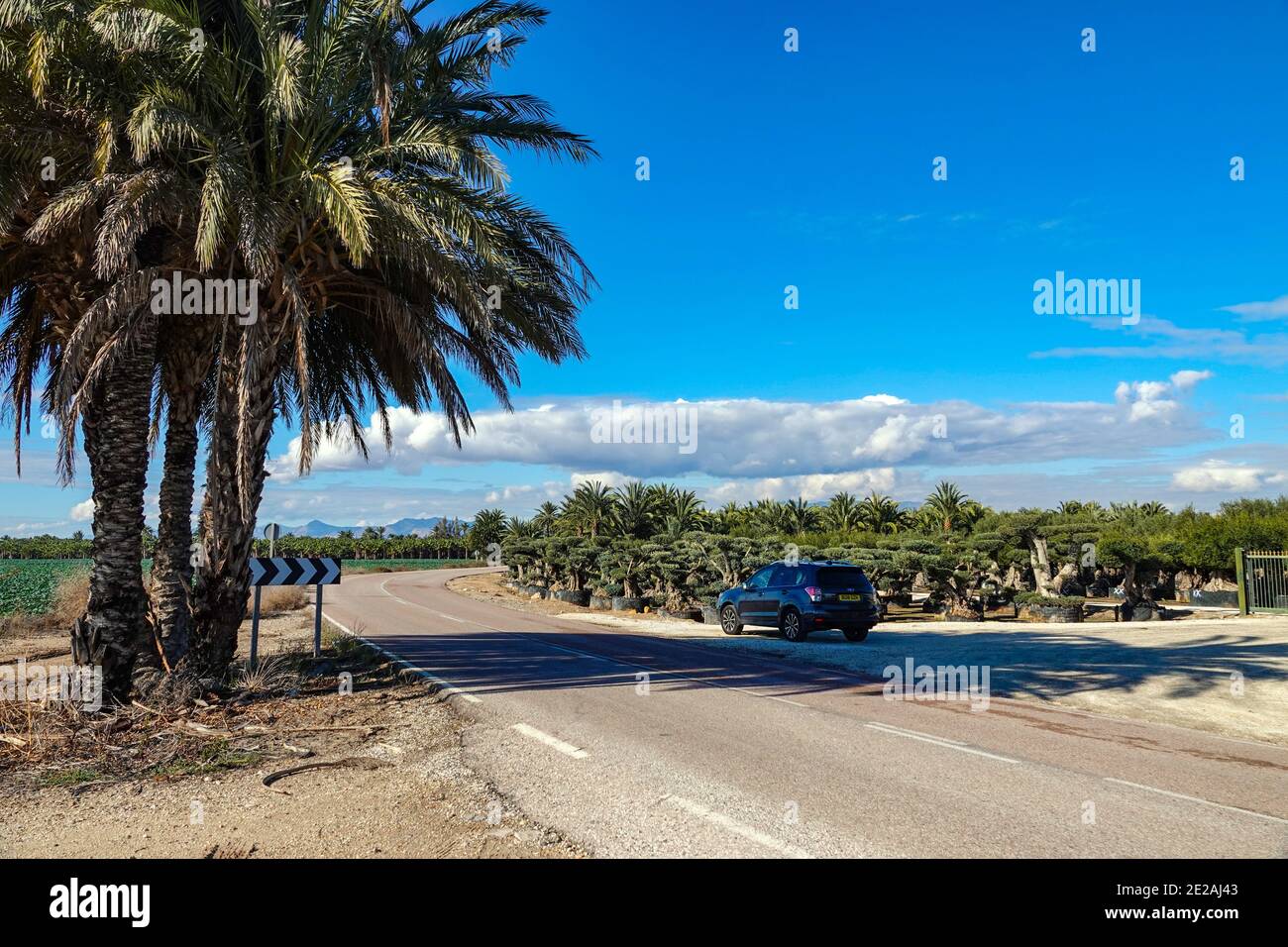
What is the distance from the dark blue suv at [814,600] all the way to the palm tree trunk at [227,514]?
39.8ft

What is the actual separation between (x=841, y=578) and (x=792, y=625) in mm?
1613

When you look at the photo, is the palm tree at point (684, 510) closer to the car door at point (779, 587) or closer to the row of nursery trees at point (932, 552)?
the row of nursery trees at point (932, 552)

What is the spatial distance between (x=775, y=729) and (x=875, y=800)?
2817 mm

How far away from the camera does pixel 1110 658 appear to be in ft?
50.9

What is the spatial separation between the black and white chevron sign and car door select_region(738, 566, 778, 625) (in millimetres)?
10382

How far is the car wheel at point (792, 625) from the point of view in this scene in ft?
62.7

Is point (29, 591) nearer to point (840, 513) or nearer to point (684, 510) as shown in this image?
point (684, 510)

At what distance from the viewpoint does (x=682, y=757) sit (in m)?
7.52

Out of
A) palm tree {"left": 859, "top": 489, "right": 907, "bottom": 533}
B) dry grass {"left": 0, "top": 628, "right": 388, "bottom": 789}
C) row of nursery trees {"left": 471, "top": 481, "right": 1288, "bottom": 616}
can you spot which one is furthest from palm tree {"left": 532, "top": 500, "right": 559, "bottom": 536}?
dry grass {"left": 0, "top": 628, "right": 388, "bottom": 789}

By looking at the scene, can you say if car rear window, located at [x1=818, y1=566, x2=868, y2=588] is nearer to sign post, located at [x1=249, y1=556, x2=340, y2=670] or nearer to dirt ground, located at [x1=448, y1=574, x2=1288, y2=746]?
dirt ground, located at [x1=448, y1=574, x2=1288, y2=746]

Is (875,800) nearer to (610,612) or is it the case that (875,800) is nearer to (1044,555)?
(610,612)

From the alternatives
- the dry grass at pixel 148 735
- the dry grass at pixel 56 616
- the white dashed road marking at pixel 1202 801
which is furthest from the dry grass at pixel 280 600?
the white dashed road marking at pixel 1202 801

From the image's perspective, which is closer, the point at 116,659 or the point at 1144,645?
the point at 116,659
